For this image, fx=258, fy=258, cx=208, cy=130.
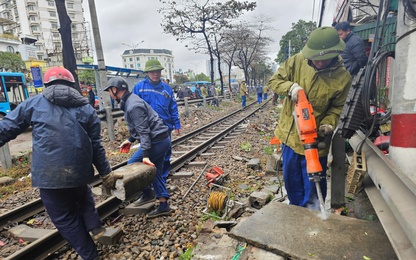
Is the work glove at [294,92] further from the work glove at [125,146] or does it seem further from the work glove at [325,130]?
the work glove at [125,146]

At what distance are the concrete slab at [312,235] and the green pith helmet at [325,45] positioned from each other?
140cm

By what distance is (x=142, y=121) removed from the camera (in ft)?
10.5

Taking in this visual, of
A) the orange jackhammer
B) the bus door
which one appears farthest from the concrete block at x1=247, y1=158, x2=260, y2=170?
the bus door

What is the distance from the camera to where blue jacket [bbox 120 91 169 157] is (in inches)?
126

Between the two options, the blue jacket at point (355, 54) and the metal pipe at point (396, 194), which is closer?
the metal pipe at point (396, 194)

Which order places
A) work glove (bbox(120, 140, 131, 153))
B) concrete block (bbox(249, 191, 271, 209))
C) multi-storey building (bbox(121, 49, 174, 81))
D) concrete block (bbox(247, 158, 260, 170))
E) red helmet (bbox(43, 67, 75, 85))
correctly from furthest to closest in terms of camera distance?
multi-storey building (bbox(121, 49, 174, 81)), concrete block (bbox(247, 158, 260, 170)), work glove (bbox(120, 140, 131, 153)), concrete block (bbox(249, 191, 271, 209)), red helmet (bbox(43, 67, 75, 85))

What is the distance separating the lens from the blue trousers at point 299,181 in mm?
2619

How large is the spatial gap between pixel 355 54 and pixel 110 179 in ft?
12.2

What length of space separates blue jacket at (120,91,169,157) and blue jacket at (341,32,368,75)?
2947mm

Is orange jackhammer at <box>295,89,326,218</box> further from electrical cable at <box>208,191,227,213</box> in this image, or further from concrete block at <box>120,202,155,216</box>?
concrete block at <box>120,202,155,216</box>

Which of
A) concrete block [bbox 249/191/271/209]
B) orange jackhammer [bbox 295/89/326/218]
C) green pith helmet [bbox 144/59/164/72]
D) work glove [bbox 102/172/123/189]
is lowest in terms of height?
concrete block [bbox 249/191/271/209]

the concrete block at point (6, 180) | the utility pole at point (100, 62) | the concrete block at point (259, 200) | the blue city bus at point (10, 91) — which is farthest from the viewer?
the blue city bus at point (10, 91)

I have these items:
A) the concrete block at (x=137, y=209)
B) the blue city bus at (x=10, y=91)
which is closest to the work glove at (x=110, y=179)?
the concrete block at (x=137, y=209)

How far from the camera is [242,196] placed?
4.01 m
